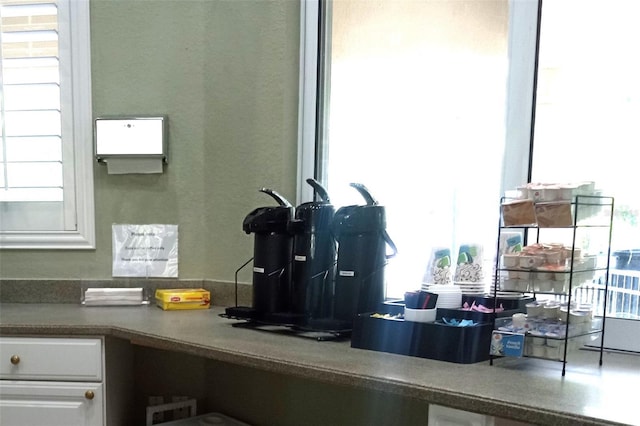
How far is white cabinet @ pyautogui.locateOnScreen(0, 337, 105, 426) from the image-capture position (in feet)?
5.66

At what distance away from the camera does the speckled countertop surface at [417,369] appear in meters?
1.02

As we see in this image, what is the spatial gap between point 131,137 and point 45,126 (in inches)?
15.0

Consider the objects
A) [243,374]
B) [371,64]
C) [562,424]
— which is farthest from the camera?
[243,374]

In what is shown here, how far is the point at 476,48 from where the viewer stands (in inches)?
69.4

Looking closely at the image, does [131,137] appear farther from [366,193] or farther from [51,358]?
[366,193]

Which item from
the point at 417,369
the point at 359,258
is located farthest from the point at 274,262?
the point at 417,369

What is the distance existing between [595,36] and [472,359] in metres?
1.05

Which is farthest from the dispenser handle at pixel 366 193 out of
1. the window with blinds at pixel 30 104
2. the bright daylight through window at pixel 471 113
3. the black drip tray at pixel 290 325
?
the window with blinds at pixel 30 104

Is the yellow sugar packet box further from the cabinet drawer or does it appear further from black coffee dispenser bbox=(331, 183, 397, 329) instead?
black coffee dispenser bbox=(331, 183, 397, 329)

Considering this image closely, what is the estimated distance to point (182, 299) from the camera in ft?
6.60

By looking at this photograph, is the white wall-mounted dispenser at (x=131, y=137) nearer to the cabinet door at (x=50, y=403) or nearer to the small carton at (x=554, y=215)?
the cabinet door at (x=50, y=403)

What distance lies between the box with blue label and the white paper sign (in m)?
1.35

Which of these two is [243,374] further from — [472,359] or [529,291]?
[529,291]

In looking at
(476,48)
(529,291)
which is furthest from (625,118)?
(529,291)
